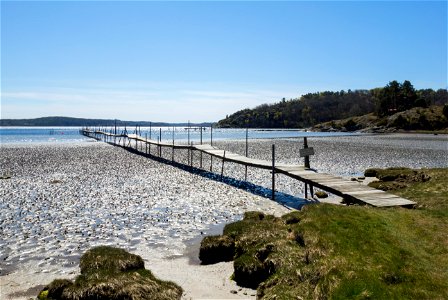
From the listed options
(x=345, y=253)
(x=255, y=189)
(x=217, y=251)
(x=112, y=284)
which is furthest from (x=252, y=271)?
(x=255, y=189)

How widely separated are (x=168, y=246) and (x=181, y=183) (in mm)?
13670

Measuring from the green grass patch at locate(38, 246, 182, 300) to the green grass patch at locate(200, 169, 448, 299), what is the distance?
226 centimetres

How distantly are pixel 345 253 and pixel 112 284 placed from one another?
534 cm

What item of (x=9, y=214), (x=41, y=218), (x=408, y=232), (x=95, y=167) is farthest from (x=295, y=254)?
(x=95, y=167)

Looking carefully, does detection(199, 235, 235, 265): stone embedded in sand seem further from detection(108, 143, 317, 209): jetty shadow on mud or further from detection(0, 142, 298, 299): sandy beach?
detection(108, 143, 317, 209): jetty shadow on mud

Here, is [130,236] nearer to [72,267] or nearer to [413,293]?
[72,267]

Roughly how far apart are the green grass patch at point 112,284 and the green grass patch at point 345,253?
89.1 inches

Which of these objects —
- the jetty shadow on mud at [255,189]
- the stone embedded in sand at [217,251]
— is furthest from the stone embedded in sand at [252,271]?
the jetty shadow on mud at [255,189]

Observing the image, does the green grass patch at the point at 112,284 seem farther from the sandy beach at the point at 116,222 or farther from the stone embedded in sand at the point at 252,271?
the stone embedded in sand at the point at 252,271

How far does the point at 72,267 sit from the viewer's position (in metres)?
10.9

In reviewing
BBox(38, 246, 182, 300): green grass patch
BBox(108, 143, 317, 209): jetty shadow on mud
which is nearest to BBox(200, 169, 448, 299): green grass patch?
BBox(38, 246, 182, 300): green grass patch

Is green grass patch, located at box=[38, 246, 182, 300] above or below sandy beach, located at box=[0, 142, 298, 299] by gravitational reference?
above

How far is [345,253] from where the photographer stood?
8.80 meters

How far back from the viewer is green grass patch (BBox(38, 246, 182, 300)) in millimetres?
8156
